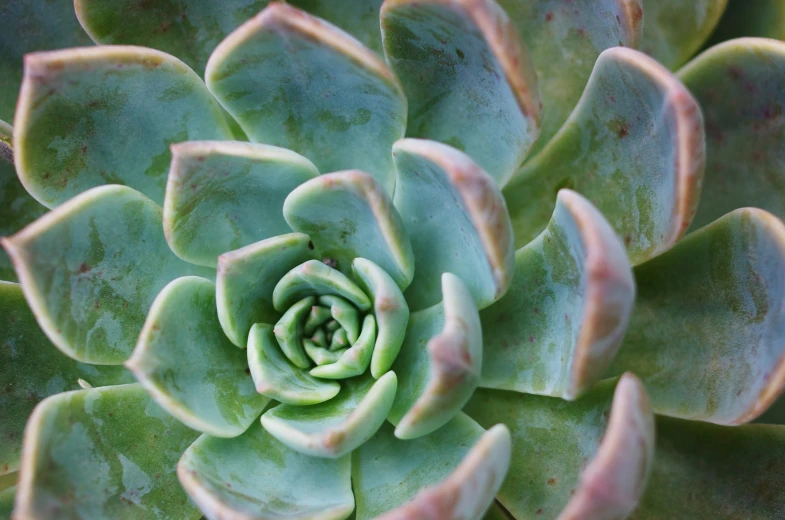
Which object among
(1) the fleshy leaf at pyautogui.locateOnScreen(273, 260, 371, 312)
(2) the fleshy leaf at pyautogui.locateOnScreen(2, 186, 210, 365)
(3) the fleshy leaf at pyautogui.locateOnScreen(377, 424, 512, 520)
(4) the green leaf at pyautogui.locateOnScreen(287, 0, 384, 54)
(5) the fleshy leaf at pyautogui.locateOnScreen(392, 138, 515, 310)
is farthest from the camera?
(4) the green leaf at pyautogui.locateOnScreen(287, 0, 384, 54)

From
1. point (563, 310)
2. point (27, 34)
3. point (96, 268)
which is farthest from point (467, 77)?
point (27, 34)

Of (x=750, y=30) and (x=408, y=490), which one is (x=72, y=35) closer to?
(x=408, y=490)

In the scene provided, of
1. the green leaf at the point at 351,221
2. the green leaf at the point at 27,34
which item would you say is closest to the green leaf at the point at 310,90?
the green leaf at the point at 351,221

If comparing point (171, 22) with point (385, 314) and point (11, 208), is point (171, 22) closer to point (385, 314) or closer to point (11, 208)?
point (11, 208)

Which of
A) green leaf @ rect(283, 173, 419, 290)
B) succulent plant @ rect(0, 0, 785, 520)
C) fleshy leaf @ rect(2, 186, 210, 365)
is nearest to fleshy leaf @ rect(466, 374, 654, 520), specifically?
succulent plant @ rect(0, 0, 785, 520)

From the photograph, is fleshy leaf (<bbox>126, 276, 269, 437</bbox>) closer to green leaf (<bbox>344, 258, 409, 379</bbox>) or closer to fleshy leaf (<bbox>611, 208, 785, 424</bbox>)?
green leaf (<bbox>344, 258, 409, 379</bbox>)

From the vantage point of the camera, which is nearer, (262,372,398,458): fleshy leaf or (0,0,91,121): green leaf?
(262,372,398,458): fleshy leaf
